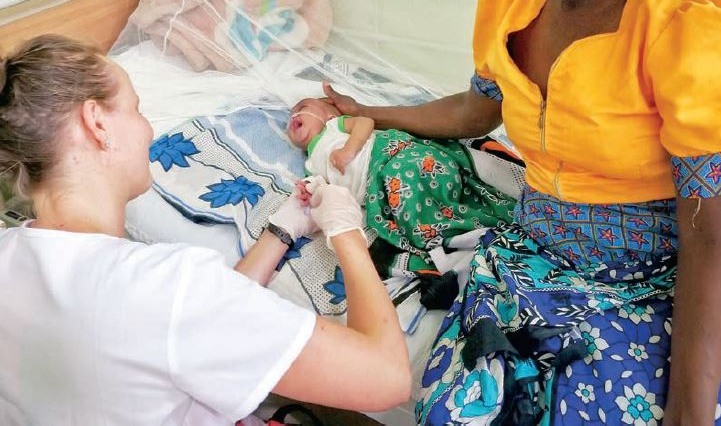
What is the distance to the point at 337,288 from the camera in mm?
1311

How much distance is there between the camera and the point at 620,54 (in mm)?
924

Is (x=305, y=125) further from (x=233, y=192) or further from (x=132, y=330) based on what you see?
(x=132, y=330)

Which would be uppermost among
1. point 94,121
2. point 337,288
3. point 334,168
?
point 94,121

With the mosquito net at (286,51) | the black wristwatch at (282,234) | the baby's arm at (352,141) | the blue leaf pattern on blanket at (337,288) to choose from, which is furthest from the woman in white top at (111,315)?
the mosquito net at (286,51)

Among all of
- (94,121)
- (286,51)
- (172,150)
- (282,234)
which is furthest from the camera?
(286,51)

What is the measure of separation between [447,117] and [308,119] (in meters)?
0.39

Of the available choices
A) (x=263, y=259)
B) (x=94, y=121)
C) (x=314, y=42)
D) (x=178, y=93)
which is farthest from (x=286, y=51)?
(x=94, y=121)

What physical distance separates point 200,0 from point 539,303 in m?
1.40

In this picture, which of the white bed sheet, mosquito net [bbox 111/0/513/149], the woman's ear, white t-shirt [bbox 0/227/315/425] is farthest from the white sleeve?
mosquito net [bbox 111/0/513/149]

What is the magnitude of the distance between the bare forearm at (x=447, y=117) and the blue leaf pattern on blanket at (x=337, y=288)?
45cm

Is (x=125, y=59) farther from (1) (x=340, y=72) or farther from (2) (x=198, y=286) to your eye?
(2) (x=198, y=286)

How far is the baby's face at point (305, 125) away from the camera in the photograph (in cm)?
170

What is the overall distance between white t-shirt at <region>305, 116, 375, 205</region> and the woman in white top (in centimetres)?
61

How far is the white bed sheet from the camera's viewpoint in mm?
1551
